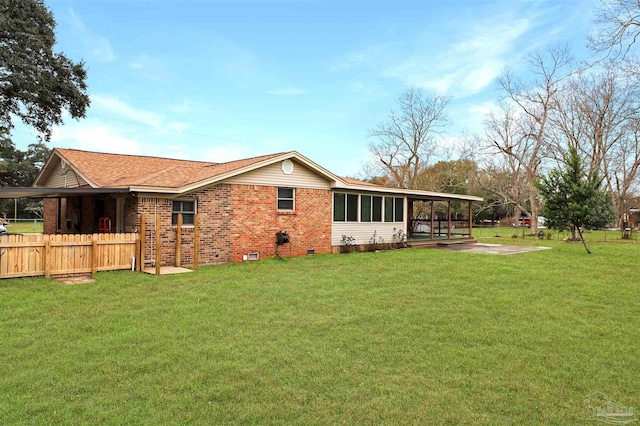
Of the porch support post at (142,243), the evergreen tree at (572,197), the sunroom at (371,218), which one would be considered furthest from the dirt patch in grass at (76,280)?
the evergreen tree at (572,197)

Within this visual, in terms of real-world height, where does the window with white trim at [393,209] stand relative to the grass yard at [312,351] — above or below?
above

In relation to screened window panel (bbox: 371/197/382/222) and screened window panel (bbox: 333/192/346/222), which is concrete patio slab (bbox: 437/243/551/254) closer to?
screened window panel (bbox: 371/197/382/222)

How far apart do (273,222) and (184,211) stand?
3058 mm

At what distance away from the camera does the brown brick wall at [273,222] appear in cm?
1326

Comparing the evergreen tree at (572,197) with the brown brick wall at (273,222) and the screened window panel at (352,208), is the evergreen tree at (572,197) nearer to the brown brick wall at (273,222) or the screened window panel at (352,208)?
the screened window panel at (352,208)

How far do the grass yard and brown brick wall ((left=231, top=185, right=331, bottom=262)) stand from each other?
12.8ft

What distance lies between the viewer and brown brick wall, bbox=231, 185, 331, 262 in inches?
522

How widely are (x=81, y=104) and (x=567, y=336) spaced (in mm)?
21787

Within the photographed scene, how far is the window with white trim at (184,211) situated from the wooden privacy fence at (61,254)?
63.2 inches

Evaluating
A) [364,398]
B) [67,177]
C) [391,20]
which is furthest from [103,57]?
[364,398]

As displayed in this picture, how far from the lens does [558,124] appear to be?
32312 millimetres

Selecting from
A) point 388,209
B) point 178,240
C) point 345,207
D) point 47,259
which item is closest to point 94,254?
point 47,259

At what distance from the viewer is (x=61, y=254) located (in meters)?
9.70

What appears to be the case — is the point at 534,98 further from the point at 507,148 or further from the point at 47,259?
the point at 47,259
